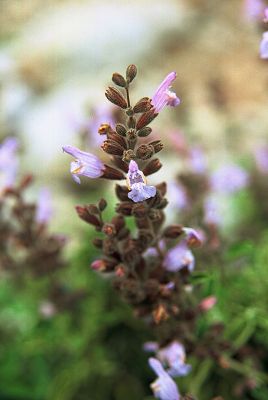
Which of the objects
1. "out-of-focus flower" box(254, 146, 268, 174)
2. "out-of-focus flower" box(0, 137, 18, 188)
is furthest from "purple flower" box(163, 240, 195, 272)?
"out-of-focus flower" box(254, 146, 268, 174)

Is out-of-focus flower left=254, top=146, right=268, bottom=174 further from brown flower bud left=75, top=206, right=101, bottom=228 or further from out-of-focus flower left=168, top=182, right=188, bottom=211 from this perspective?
brown flower bud left=75, top=206, right=101, bottom=228

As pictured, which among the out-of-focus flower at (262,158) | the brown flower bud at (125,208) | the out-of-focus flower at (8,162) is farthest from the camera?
the out-of-focus flower at (262,158)

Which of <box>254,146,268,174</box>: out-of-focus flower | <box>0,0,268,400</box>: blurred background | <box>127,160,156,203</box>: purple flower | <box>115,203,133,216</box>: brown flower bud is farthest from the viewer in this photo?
<box>254,146,268,174</box>: out-of-focus flower

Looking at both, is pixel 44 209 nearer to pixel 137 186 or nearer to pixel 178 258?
pixel 178 258

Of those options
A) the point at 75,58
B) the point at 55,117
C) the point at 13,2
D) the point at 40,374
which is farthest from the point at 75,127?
the point at 13,2

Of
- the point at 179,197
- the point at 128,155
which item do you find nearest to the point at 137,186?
the point at 128,155

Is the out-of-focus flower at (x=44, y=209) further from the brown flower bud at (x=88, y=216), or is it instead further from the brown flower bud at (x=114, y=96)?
the brown flower bud at (x=114, y=96)

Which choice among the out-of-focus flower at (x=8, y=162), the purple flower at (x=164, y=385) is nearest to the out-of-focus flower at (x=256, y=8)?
the out-of-focus flower at (x=8, y=162)
